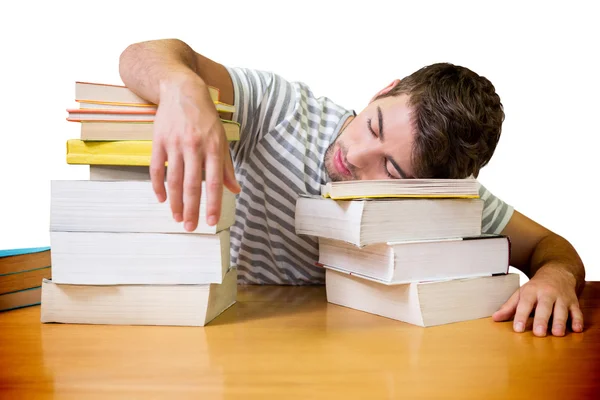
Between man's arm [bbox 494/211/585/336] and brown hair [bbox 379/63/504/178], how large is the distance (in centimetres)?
30

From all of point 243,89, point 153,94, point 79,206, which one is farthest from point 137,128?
point 243,89

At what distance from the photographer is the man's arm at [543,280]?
1.37 metres

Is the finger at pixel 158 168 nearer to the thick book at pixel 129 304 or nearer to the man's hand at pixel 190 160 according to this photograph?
the man's hand at pixel 190 160

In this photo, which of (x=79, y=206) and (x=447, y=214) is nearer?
(x=79, y=206)

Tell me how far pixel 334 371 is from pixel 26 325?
2.22ft

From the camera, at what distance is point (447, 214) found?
55.9 inches

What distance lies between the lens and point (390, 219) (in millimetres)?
1350

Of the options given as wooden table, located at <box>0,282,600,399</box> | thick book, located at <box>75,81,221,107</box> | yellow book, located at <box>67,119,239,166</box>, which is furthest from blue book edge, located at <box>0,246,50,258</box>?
thick book, located at <box>75,81,221,107</box>

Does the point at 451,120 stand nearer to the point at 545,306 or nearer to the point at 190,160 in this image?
the point at 545,306

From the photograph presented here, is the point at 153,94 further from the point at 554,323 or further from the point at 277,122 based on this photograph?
the point at 554,323

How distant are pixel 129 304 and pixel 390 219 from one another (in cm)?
55

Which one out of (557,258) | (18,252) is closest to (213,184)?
(18,252)

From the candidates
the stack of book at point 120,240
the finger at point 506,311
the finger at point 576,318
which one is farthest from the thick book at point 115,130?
the finger at point 576,318

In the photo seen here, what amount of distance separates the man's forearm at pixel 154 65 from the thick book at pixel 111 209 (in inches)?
7.4
